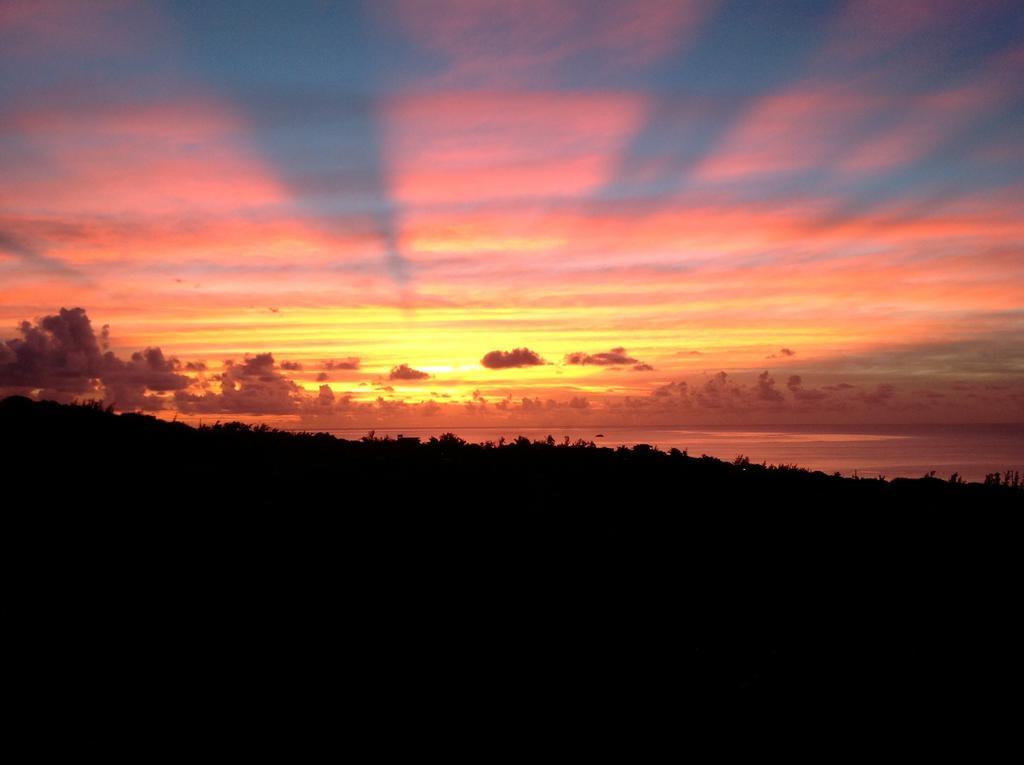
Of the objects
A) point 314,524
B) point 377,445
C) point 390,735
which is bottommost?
point 390,735

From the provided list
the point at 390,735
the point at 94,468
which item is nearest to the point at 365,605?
the point at 390,735

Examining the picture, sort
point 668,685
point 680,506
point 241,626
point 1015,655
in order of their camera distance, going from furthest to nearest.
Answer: point 680,506, point 1015,655, point 241,626, point 668,685

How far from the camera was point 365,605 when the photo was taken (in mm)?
10984

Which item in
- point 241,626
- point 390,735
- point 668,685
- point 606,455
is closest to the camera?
point 390,735

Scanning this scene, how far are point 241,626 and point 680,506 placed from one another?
9.04 metres

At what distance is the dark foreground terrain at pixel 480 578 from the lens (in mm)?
9664

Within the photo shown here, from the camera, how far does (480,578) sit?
12.1 metres

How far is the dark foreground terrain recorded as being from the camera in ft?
31.7

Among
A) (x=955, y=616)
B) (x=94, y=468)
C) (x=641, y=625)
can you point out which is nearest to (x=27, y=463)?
(x=94, y=468)

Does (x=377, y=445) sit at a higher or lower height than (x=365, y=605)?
higher

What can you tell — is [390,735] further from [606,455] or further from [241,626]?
[606,455]

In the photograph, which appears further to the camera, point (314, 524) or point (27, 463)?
point (27, 463)

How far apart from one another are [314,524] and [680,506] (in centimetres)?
710

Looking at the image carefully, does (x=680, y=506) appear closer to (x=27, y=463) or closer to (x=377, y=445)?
(x=377, y=445)
